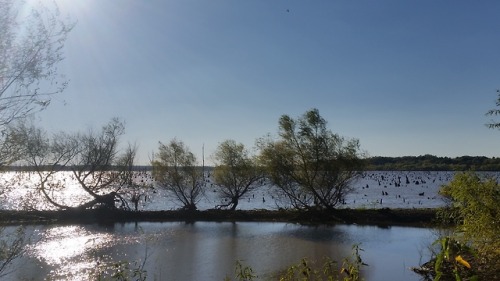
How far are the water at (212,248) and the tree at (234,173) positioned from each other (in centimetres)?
635

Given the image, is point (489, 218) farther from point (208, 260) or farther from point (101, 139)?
point (101, 139)

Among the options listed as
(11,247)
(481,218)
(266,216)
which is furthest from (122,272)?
(266,216)

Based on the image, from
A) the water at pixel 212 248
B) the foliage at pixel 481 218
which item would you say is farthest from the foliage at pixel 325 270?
the water at pixel 212 248

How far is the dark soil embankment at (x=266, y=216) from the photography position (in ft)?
120

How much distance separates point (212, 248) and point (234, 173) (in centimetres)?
1777

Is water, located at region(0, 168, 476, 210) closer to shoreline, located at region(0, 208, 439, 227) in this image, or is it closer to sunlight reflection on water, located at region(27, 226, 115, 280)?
shoreline, located at region(0, 208, 439, 227)

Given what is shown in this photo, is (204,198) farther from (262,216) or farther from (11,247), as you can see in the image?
(11,247)

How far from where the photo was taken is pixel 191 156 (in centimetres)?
4534

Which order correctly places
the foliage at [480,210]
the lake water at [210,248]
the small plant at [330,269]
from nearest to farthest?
1. the small plant at [330,269]
2. the foliage at [480,210]
3. the lake water at [210,248]

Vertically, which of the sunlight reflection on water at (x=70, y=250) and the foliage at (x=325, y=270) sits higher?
the foliage at (x=325, y=270)

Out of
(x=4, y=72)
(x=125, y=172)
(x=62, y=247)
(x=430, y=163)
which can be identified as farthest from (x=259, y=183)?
(x=430, y=163)

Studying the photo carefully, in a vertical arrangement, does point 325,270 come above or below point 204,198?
above

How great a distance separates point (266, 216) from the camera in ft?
132

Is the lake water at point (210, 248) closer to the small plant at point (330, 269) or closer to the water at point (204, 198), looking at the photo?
the water at point (204, 198)
